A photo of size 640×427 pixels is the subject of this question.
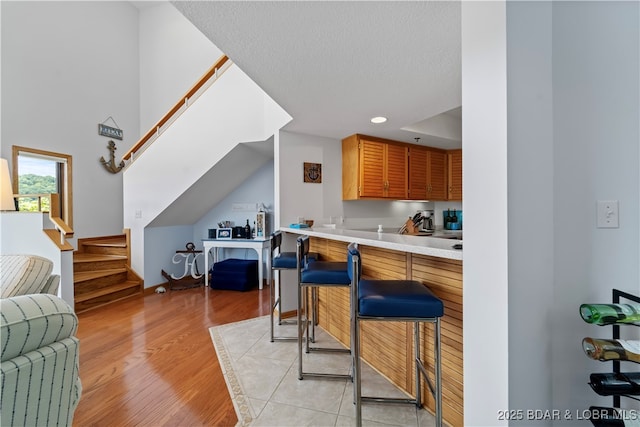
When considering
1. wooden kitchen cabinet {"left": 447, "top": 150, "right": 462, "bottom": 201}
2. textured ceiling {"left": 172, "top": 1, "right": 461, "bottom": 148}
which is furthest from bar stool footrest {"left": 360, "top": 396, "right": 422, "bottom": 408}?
wooden kitchen cabinet {"left": 447, "top": 150, "right": 462, "bottom": 201}

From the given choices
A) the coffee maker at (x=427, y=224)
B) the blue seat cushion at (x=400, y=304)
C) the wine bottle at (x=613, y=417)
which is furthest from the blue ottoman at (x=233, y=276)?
the wine bottle at (x=613, y=417)

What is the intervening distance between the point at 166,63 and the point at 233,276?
4589 mm

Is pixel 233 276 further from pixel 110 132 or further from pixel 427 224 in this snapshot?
pixel 110 132

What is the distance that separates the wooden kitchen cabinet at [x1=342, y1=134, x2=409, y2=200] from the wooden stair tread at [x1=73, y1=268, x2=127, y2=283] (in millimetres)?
3367

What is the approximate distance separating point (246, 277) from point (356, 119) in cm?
274

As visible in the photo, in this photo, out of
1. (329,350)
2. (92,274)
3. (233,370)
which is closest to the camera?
(233,370)

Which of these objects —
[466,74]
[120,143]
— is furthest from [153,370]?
[120,143]

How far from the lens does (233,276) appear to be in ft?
13.3

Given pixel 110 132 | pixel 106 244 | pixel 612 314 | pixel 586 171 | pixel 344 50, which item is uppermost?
pixel 110 132

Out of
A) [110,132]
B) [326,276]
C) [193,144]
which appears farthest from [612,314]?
[110,132]

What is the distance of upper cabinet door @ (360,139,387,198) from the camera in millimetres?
3279

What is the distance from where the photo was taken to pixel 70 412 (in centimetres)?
92

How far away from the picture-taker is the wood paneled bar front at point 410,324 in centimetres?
143

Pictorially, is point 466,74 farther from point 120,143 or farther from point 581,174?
point 120,143
